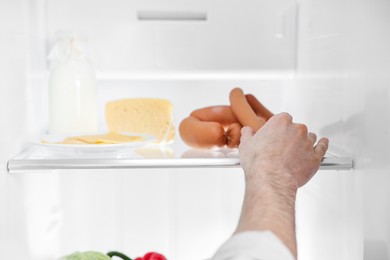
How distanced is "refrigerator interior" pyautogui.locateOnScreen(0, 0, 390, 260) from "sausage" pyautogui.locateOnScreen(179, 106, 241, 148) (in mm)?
52

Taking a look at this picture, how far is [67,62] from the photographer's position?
4.66ft

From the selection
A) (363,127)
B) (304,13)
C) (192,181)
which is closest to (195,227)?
(192,181)

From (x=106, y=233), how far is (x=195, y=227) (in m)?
0.23

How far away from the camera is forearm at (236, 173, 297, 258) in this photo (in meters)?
0.81

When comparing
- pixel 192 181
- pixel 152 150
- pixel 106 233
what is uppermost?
pixel 152 150

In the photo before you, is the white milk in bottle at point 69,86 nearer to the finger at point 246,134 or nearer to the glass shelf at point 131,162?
the glass shelf at point 131,162

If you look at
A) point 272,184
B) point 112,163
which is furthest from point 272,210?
point 112,163

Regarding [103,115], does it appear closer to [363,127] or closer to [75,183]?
[75,183]

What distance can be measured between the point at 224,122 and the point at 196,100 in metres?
0.35

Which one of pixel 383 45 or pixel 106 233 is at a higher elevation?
pixel 383 45

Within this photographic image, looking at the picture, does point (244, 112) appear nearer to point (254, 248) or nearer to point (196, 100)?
point (196, 100)

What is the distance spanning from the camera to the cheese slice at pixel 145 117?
143cm

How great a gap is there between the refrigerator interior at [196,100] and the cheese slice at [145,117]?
56 mm

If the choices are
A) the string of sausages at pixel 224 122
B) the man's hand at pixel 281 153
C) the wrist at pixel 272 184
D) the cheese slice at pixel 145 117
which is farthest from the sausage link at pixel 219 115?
the wrist at pixel 272 184
